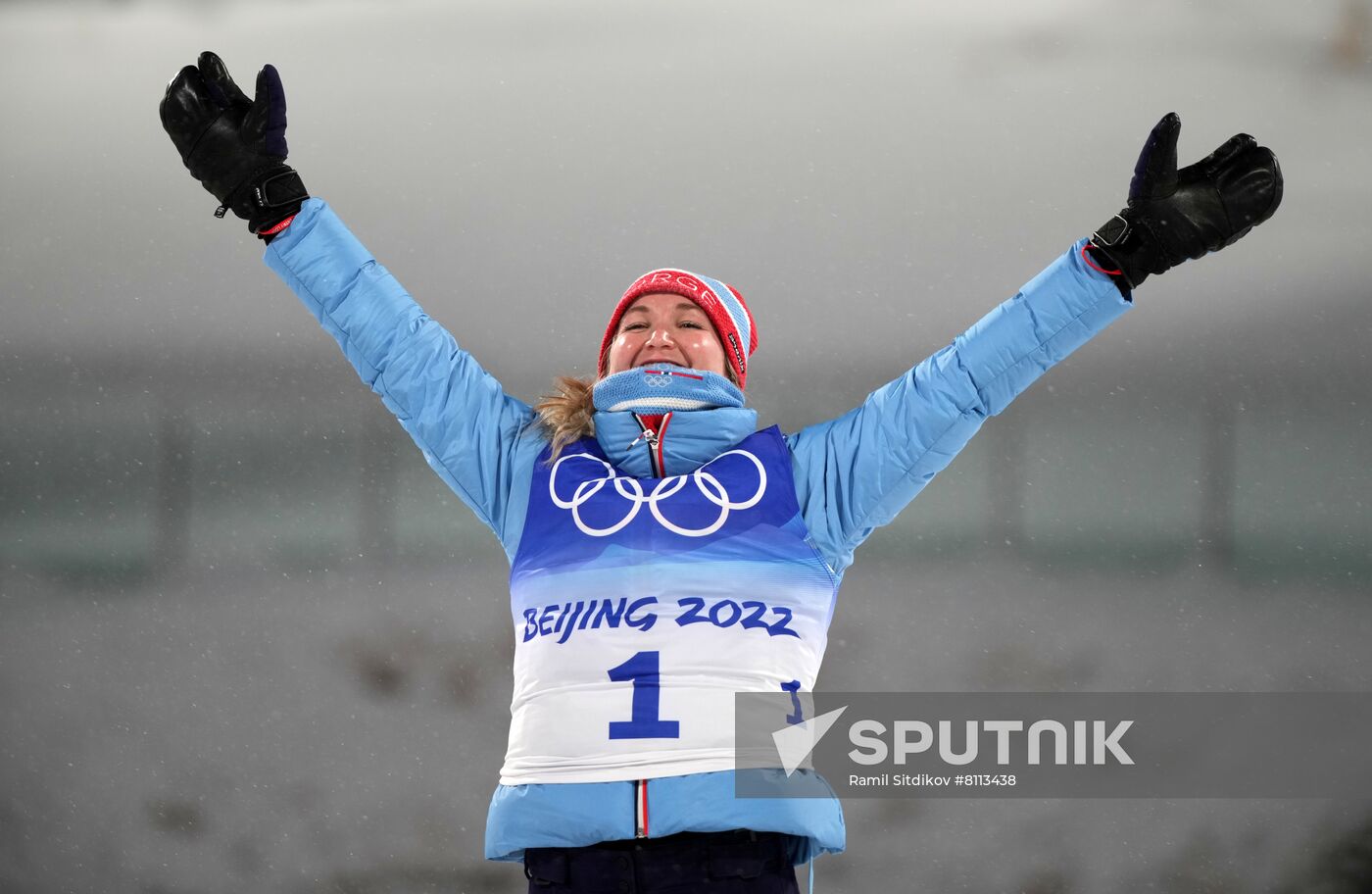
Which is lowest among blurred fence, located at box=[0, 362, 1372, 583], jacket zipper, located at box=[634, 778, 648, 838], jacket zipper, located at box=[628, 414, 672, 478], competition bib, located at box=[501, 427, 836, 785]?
jacket zipper, located at box=[634, 778, 648, 838]

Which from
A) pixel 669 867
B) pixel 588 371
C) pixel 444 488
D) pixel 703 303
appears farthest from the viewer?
pixel 444 488

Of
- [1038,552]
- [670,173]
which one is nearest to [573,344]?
[670,173]

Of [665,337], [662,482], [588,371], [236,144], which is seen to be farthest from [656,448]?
[588,371]

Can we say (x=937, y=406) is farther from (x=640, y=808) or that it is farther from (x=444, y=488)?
(x=444, y=488)

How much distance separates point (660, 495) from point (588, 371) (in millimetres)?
2154

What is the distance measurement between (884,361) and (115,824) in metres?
2.58

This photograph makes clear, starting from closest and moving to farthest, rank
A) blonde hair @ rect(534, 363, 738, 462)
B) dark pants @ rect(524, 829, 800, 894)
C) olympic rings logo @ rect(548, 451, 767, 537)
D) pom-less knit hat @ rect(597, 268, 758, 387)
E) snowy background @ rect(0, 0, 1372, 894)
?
1. dark pants @ rect(524, 829, 800, 894)
2. olympic rings logo @ rect(548, 451, 767, 537)
3. blonde hair @ rect(534, 363, 738, 462)
4. pom-less knit hat @ rect(597, 268, 758, 387)
5. snowy background @ rect(0, 0, 1372, 894)

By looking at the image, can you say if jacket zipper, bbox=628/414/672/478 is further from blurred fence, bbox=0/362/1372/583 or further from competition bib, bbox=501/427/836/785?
blurred fence, bbox=0/362/1372/583

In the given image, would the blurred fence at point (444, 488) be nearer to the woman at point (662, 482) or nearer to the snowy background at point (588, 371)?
the snowy background at point (588, 371)

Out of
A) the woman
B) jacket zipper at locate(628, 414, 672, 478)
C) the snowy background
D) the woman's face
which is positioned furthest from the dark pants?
the snowy background

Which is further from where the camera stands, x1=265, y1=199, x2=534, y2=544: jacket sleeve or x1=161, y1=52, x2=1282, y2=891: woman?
x1=265, y1=199, x2=534, y2=544: jacket sleeve

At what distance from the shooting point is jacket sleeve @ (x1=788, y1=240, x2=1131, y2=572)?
1.60 metres

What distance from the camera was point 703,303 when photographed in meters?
1.87

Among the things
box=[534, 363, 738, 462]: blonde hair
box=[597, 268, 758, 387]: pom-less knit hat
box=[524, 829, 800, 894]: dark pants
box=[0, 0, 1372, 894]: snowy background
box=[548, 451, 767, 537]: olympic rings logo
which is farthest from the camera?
box=[0, 0, 1372, 894]: snowy background
